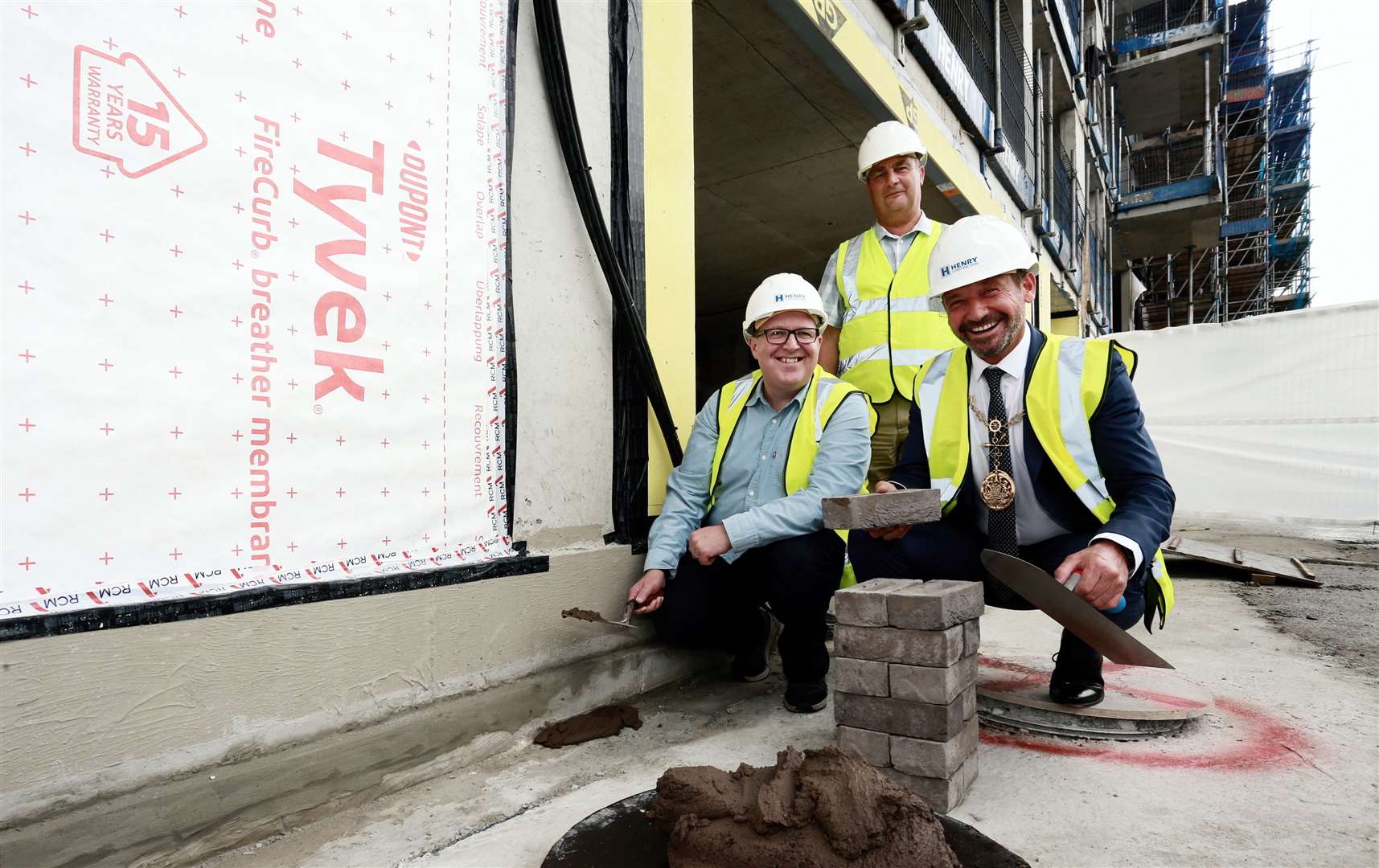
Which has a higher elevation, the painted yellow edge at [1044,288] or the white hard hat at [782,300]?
the painted yellow edge at [1044,288]

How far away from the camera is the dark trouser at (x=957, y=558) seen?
2326 mm

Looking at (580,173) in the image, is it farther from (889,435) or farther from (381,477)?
(889,435)

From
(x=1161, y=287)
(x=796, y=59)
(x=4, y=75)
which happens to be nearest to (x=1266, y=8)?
(x=1161, y=287)

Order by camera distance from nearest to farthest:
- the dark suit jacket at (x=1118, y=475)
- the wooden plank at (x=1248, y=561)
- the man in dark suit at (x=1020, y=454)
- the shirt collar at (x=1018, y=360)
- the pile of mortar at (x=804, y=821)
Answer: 1. the pile of mortar at (x=804, y=821)
2. the dark suit jacket at (x=1118, y=475)
3. the man in dark suit at (x=1020, y=454)
4. the shirt collar at (x=1018, y=360)
5. the wooden plank at (x=1248, y=561)

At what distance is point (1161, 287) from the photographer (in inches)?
1131

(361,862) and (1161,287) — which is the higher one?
(1161,287)

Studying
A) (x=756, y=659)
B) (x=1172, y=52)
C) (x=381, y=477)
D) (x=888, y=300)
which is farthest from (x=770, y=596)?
(x=1172, y=52)

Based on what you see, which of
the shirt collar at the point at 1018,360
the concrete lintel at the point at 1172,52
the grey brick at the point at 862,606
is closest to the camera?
the grey brick at the point at 862,606

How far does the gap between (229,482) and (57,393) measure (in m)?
0.36

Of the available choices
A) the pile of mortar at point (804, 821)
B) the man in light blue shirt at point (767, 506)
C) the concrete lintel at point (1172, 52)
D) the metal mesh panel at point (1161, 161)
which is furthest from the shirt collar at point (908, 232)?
the metal mesh panel at point (1161, 161)

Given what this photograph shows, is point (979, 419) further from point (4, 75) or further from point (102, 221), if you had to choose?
point (4, 75)

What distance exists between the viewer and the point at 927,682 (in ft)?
Answer: 5.71

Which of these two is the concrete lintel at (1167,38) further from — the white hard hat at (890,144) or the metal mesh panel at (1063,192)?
the white hard hat at (890,144)

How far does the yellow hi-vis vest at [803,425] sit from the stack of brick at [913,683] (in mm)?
771
